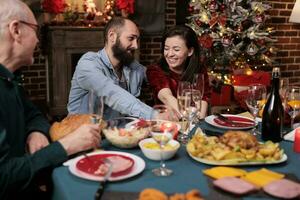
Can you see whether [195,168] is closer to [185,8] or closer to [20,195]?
[20,195]

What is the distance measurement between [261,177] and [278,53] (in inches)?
190

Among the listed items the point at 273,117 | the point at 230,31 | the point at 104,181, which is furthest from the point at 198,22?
the point at 104,181

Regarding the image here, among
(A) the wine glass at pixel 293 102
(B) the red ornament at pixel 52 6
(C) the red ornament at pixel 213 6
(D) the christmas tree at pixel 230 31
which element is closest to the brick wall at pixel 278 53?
(B) the red ornament at pixel 52 6

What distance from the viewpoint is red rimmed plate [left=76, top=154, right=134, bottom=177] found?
129 cm

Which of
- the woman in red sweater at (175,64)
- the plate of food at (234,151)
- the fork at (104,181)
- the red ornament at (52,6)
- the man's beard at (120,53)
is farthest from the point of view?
the red ornament at (52,6)

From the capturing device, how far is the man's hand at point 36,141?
1605mm

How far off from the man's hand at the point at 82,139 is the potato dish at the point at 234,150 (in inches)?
14.2

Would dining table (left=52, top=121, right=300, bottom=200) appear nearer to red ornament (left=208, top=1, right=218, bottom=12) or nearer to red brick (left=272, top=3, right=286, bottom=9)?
red ornament (left=208, top=1, right=218, bottom=12)

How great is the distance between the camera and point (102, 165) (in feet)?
4.37

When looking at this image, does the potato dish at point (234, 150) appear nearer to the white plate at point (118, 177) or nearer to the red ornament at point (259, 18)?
the white plate at point (118, 177)

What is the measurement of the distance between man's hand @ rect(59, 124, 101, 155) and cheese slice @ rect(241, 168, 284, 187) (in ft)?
1.87

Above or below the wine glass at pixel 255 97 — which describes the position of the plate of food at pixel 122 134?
below

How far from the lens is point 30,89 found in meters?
5.00

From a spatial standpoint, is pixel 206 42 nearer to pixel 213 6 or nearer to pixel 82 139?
pixel 213 6
